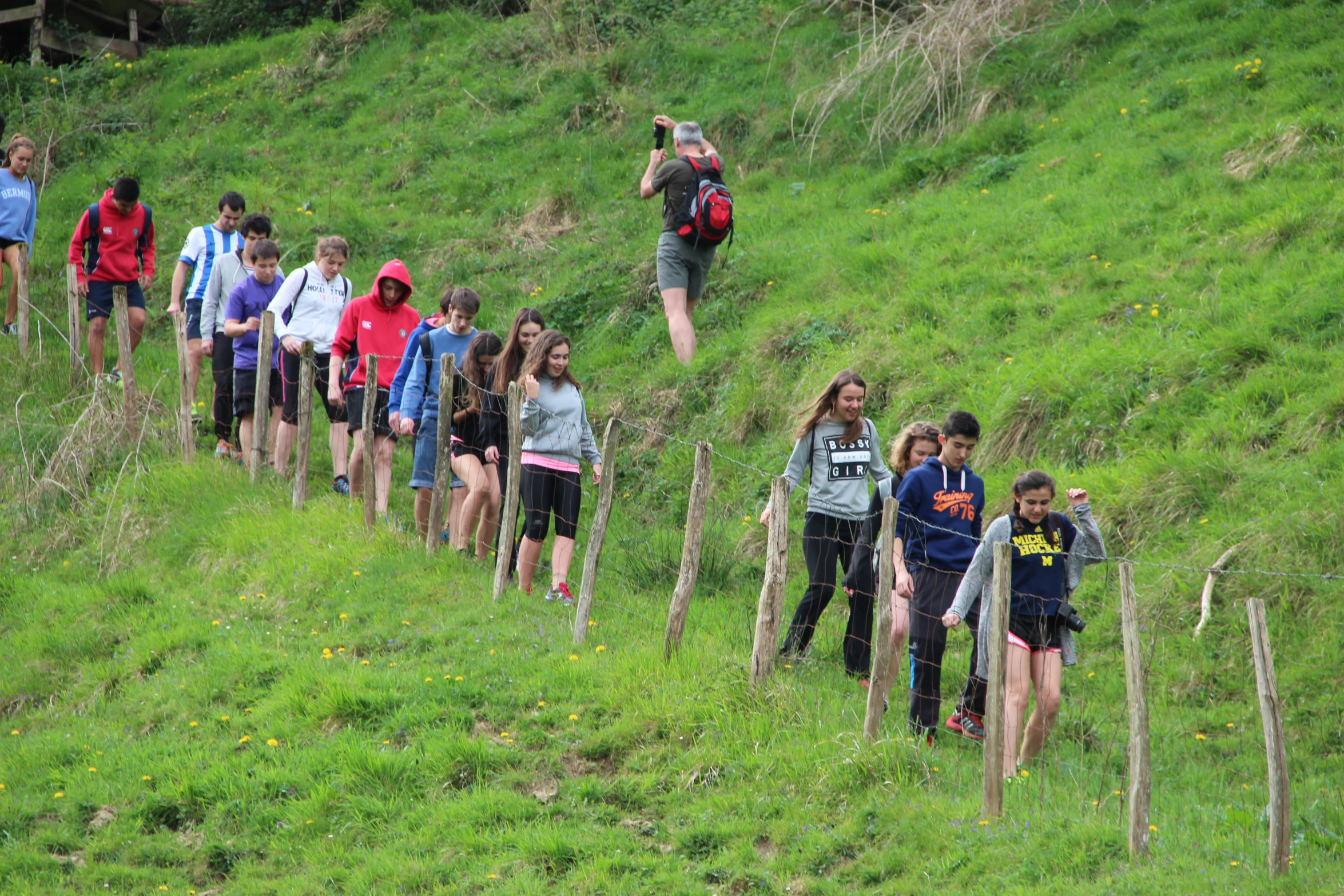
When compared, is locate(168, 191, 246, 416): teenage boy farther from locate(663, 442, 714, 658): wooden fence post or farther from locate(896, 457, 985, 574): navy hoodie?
locate(896, 457, 985, 574): navy hoodie

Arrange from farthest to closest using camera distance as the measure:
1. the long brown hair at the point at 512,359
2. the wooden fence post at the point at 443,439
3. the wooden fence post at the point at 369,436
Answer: the wooden fence post at the point at 369,436
the wooden fence post at the point at 443,439
the long brown hair at the point at 512,359

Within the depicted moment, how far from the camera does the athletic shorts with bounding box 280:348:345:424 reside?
9.52 metres

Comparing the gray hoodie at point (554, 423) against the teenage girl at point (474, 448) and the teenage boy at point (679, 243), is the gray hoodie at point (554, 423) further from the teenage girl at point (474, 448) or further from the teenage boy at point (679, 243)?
the teenage boy at point (679, 243)

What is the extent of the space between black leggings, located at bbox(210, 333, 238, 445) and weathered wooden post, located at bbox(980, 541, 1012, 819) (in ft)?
23.1

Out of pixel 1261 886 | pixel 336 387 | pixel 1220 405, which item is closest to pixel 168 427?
pixel 336 387

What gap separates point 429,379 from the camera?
28.0 ft

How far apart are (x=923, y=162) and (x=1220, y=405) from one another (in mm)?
5294

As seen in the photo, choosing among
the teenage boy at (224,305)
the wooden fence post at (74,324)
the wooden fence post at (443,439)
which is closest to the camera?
the wooden fence post at (443,439)

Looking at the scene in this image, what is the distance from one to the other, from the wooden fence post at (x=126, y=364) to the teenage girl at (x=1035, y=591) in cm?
765

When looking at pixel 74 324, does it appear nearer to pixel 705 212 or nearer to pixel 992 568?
pixel 705 212

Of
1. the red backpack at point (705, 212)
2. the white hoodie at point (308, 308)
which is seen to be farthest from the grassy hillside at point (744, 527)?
the white hoodie at point (308, 308)

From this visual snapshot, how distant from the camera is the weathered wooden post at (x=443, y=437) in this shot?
8.13m

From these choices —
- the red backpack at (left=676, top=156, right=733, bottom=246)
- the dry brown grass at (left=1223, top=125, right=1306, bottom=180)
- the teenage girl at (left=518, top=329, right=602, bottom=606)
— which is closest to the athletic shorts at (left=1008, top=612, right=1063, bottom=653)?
the teenage girl at (left=518, top=329, right=602, bottom=606)

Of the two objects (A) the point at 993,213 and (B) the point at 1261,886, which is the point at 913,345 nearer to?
(A) the point at 993,213
